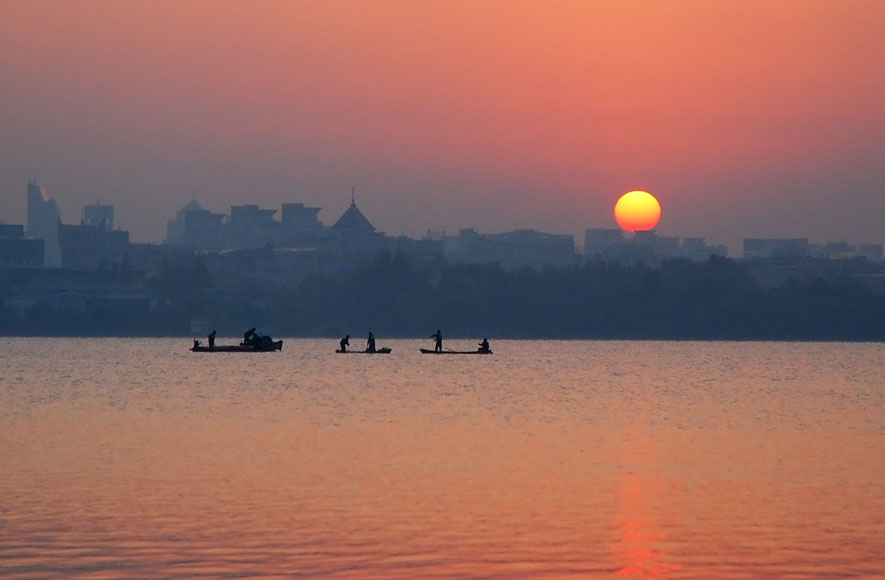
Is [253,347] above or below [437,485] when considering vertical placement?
above

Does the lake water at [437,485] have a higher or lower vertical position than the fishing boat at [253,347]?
lower

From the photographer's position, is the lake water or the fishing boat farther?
the fishing boat

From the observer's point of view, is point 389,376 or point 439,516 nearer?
point 439,516

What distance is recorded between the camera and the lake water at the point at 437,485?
26.3 meters

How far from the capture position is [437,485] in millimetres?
34500

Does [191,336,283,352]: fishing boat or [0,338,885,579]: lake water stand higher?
[191,336,283,352]: fishing boat

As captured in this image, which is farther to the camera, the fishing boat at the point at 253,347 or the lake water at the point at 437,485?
the fishing boat at the point at 253,347

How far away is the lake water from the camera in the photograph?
86.2ft

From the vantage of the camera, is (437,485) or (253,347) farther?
(253,347)

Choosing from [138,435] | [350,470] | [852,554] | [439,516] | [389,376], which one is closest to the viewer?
[852,554]

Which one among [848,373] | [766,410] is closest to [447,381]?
[766,410]

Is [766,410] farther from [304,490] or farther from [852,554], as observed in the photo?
[852,554]

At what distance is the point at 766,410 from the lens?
194 ft

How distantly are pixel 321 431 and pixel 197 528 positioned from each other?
1875 cm
